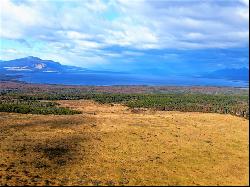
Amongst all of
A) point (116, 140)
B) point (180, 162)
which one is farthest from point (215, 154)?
point (116, 140)

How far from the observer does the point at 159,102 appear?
11762 cm

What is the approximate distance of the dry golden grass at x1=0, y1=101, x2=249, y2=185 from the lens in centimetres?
3684

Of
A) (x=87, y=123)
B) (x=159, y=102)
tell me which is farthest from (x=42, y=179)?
(x=159, y=102)

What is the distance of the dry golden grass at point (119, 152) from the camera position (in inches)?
1451

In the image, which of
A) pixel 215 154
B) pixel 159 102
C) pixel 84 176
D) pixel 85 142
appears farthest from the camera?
pixel 159 102

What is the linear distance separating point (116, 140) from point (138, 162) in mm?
11382

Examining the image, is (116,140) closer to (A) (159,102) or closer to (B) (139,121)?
(B) (139,121)

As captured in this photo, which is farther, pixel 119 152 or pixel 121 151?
pixel 121 151

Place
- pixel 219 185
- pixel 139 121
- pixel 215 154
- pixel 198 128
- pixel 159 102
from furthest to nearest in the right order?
pixel 159 102, pixel 139 121, pixel 198 128, pixel 215 154, pixel 219 185

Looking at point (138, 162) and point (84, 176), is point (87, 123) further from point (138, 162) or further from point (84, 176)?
point (84, 176)

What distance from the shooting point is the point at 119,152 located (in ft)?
154

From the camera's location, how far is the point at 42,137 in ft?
176

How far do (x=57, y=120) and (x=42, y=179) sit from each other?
109ft

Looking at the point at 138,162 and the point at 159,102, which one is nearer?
the point at 138,162
